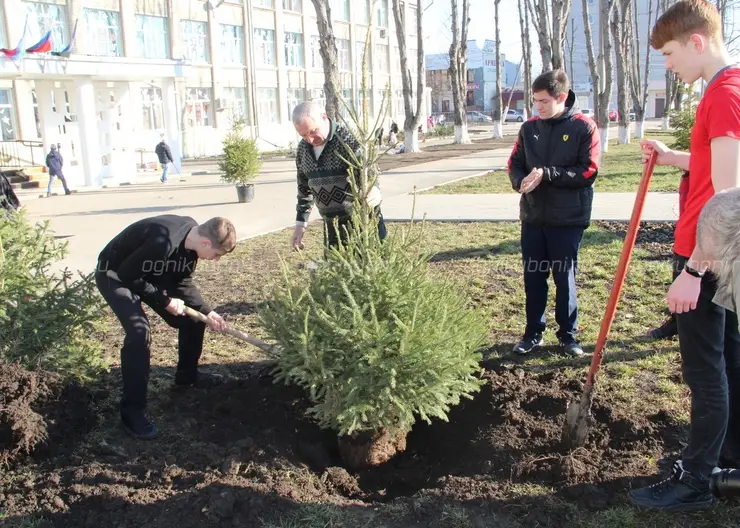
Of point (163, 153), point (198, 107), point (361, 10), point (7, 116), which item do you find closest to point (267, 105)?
point (198, 107)

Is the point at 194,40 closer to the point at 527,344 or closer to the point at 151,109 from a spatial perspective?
the point at 151,109

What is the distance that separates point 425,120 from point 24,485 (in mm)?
49519

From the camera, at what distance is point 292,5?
133 feet

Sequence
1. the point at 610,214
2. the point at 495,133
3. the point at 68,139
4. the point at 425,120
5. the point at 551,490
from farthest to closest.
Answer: the point at 425,120 < the point at 495,133 < the point at 68,139 < the point at 610,214 < the point at 551,490

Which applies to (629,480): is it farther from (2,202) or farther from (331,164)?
(2,202)

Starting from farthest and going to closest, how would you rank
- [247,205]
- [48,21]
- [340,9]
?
1. [340,9]
2. [48,21]
3. [247,205]

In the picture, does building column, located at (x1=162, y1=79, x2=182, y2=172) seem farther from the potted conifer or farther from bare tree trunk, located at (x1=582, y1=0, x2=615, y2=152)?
bare tree trunk, located at (x1=582, y1=0, x2=615, y2=152)

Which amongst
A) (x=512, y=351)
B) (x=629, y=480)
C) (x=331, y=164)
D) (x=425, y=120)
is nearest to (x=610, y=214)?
(x=512, y=351)

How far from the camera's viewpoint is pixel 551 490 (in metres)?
3.00

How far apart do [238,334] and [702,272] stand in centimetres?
253

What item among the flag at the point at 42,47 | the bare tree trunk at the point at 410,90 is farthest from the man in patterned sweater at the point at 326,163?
the bare tree trunk at the point at 410,90

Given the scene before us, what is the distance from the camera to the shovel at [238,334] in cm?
372

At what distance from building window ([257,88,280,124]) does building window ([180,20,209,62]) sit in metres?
4.52

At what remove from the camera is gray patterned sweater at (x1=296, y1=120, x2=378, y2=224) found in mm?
4594
